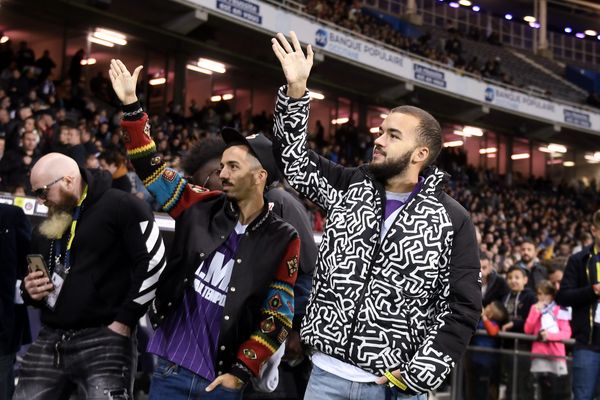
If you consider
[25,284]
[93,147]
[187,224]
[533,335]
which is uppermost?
[93,147]

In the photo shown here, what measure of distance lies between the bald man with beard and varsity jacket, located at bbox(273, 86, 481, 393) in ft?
3.08

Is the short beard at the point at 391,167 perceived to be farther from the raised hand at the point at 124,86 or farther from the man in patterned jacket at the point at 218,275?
the raised hand at the point at 124,86

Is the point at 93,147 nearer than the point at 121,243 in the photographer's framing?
No

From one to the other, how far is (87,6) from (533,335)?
54.4 ft

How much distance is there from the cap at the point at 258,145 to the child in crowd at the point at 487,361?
4.47 m

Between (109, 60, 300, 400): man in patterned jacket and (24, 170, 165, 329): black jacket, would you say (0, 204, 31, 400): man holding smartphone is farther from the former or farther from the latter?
(109, 60, 300, 400): man in patterned jacket

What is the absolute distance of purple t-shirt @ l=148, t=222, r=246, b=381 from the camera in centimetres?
319

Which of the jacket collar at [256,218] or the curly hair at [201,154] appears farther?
the curly hair at [201,154]

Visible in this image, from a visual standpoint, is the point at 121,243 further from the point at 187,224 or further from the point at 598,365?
the point at 598,365

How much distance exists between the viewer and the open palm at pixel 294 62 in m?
2.88

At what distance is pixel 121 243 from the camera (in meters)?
3.65

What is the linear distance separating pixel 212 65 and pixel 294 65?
22710 millimetres

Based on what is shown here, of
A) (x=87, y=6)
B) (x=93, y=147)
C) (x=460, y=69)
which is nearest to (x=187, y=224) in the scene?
(x=93, y=147)

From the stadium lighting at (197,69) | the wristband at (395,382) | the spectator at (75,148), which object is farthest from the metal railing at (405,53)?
the wristband at (395,382)
